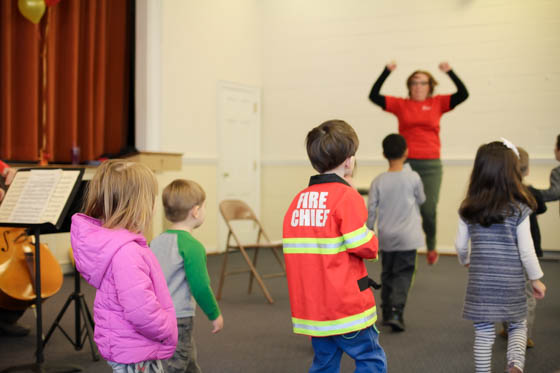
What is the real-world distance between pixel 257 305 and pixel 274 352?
1.17 metres

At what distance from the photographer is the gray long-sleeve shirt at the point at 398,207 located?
3.40 meters

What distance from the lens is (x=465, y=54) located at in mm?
6727

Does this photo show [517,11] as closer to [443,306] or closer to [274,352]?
[443,306]

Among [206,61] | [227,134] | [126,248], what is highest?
[206,61]

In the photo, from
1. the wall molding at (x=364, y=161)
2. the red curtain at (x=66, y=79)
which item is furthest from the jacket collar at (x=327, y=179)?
the wall molding at (x=364, y=161)

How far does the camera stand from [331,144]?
1913 millimetres

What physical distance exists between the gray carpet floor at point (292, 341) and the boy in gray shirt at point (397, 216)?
30 centimetres

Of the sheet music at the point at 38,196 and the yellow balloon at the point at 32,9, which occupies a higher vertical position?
the yellow balloon at the point at 32,9

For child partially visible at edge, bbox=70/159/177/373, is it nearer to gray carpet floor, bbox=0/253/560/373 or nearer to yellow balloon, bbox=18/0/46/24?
gray carpet floor, bbox=0/253/560/373

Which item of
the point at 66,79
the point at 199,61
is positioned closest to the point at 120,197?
the point at 66,79

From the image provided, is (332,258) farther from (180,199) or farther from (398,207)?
(398,207)

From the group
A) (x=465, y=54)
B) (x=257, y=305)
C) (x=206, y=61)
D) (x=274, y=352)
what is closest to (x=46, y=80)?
(x=206, y=61)

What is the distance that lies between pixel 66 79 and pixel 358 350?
14.8 ft

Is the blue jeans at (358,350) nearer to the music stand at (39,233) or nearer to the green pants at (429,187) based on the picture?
the music stand at (39,233)
